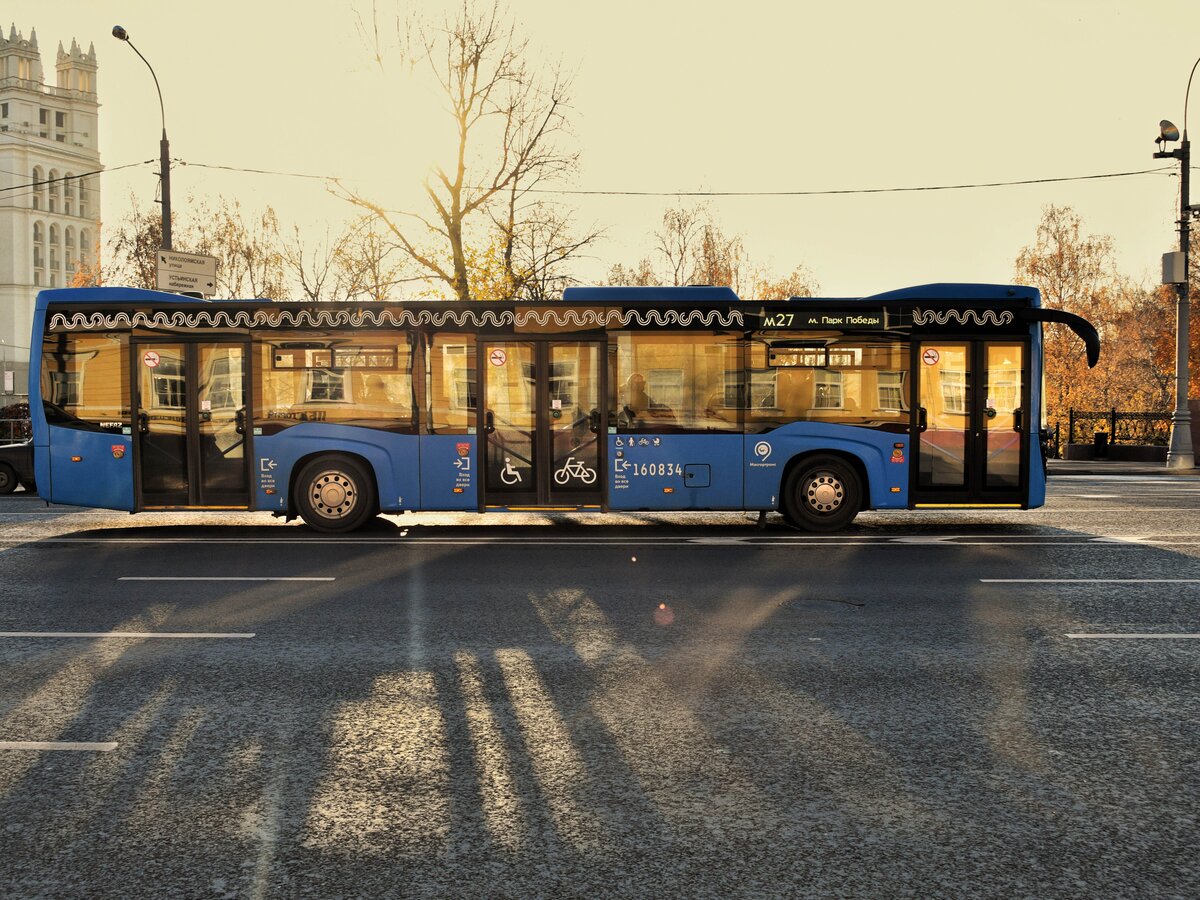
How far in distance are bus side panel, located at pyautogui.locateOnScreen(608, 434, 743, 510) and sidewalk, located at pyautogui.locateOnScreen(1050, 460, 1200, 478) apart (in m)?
15.5

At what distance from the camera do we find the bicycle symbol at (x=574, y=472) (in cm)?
1477

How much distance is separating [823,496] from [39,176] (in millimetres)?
146810

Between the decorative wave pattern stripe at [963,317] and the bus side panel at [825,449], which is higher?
the decorative wave pattern stripe at [963,317]

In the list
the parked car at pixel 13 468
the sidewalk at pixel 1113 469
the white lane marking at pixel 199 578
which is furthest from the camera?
the sidewalk at pixel 1113 469

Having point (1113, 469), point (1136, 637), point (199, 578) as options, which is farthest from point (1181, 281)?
point (199, 578)

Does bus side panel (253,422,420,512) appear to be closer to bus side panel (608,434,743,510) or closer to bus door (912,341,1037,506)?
bus side panel (608,434,743,510)

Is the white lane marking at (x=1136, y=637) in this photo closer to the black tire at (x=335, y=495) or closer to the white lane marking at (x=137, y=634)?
the white lane marking at (x=137, y=634)

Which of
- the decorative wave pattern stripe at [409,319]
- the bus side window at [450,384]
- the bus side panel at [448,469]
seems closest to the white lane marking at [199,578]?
the bus side panel at [448,469]

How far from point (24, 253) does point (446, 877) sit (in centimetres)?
15313

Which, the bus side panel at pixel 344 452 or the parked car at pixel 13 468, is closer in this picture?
the bus side panel at pixel 344 452

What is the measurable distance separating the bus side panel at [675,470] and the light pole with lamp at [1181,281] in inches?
736

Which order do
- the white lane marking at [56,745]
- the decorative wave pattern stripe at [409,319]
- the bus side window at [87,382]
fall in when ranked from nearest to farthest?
the white lane marking at [56,745] < the decorative wave pattern stripe at [409,319] < the bus side window at [87,382]

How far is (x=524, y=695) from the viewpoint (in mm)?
6246

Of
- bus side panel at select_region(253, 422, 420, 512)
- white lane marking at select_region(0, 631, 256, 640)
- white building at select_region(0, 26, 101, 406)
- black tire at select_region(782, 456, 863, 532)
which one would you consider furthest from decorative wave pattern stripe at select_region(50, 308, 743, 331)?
white building at select_region(0, 26, 101, 406)
